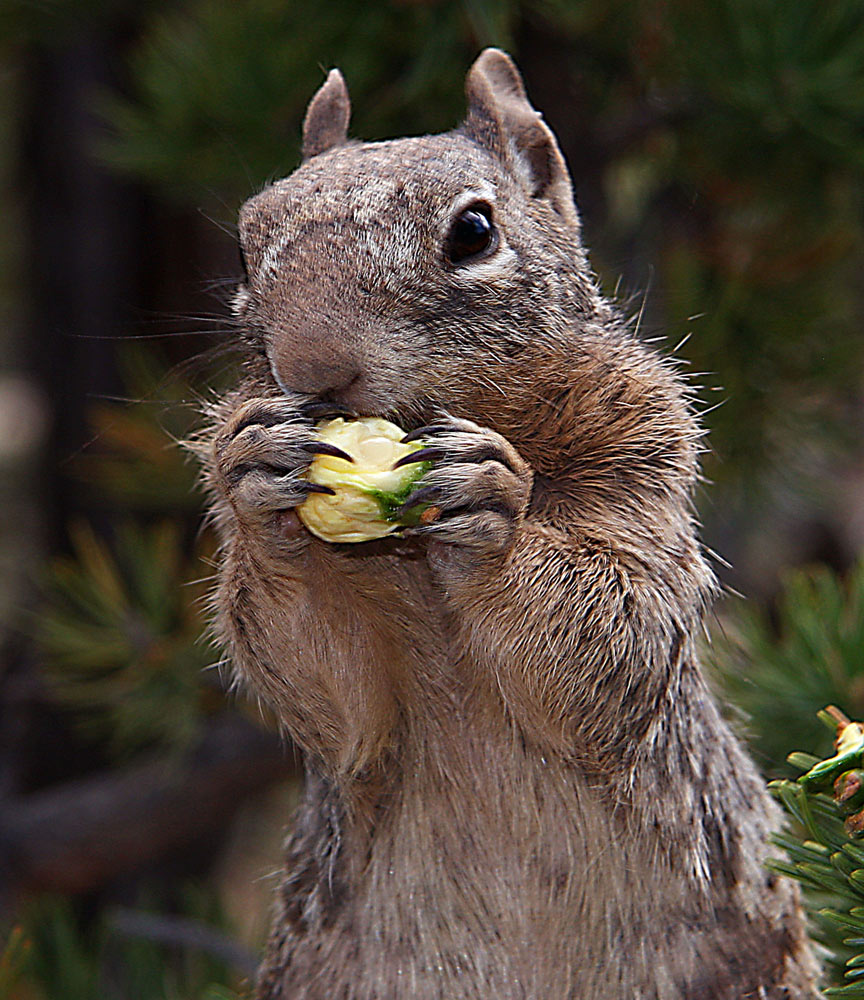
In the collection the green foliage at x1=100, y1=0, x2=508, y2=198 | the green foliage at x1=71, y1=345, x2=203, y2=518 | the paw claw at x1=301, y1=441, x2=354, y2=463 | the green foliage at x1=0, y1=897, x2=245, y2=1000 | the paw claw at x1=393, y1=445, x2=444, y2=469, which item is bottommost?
the green foliage at x1=0, y1=897, x2=245, y2=1000

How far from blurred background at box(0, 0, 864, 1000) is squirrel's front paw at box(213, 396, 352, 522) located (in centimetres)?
33

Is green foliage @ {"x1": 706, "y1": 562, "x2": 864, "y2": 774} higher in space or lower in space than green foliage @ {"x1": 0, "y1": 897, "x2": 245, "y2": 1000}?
higher

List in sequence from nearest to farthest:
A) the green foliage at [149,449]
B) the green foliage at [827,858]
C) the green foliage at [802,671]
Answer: the green foliage at [827,858] → the green foliage at [802,671] → the green foliage at [149,449]

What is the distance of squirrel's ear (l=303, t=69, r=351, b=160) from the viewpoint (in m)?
1.55

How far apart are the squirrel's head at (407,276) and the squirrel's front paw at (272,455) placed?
31mm

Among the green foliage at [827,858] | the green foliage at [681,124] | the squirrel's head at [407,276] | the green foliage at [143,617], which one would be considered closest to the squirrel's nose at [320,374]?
the squirrel's head at [407,276]

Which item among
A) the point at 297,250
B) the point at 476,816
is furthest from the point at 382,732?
the point at 297,250

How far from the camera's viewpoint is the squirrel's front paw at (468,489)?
1179 millimetres

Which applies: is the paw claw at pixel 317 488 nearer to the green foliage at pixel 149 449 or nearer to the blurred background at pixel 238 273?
the blurred background at pixel 238 273

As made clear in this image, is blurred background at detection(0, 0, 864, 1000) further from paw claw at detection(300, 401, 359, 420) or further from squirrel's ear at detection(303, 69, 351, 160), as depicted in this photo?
paw claw at detection(300, 401, 359, 420)

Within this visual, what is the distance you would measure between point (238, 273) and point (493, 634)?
3.22 feet

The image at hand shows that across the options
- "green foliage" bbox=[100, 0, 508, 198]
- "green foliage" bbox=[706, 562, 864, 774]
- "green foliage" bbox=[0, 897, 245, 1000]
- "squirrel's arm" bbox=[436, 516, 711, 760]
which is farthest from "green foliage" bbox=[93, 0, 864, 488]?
"green foliage" bbox=[0, 897, 245, 1000]

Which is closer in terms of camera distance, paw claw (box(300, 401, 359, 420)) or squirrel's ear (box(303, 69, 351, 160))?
paw claw (box(300, 401, 359, 420))

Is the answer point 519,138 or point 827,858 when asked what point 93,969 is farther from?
point 519,138
